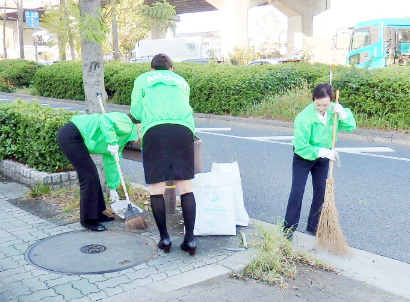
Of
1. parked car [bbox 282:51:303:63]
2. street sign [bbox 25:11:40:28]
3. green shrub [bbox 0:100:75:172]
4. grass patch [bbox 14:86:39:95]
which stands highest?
street sign [bbox 25:11:40:28]

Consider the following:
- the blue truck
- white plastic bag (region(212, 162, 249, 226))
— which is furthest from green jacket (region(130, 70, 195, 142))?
the blue truck

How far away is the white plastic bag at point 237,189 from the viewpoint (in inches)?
168

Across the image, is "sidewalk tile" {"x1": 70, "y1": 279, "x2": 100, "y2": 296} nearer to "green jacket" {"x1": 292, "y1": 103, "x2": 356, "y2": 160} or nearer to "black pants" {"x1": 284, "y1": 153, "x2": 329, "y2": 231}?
"black pants" {"x1": 284, "y1": 153, "x2": 329, "y2": 231}

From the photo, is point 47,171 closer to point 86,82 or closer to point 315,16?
point 86,82

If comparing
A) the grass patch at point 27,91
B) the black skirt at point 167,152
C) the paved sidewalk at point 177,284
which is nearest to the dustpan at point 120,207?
the paved sidewalk at point 177,284

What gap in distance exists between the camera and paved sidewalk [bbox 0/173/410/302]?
3.15 metres

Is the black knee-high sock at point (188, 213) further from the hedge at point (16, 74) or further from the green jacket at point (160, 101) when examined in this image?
the hedge at point (16, 74)

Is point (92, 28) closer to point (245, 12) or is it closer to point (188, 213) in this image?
point (188, 213)

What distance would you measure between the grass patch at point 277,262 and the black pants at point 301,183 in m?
0.32

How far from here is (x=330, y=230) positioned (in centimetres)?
391

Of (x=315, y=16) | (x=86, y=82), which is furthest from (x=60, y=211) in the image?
(x=315, y=16)

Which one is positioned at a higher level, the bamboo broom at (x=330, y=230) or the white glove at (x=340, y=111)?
the white glove at (x=340, y=111)

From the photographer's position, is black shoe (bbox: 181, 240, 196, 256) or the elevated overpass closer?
black shoe (bbox: 181, 240, 196, 256)

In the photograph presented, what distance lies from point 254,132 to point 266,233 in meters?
7.39
